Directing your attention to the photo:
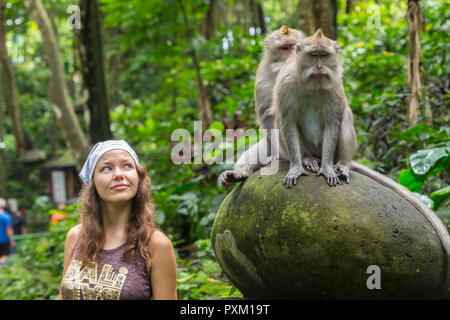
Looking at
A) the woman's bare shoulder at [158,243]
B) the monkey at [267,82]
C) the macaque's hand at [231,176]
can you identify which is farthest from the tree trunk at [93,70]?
the woman's bare shoulder at [158,243]

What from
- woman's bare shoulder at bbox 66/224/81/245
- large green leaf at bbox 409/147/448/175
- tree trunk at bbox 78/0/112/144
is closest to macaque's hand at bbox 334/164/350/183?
large green leaf at bbox 409/147/448/175

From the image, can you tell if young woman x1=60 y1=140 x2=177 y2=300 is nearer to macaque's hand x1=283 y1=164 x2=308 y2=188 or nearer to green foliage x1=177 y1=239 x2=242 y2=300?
macaque's hand x1=283 y1=164 x2=308 y2=188

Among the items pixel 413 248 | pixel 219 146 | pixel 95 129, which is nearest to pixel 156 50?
pixel 95 129

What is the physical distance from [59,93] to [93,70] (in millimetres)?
1820

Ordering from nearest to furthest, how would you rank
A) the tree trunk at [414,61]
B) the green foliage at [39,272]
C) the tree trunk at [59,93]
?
the tree trunk at [414,61] < the green foliage at [39,272] < the tree trunk at [59,93]

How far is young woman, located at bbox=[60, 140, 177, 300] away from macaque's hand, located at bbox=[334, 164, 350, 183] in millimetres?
1258

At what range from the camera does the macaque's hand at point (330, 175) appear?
2852 millimetres

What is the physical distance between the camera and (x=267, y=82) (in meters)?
3.77

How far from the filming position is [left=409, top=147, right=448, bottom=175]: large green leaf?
139 inches

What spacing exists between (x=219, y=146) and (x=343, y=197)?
3.13 meters

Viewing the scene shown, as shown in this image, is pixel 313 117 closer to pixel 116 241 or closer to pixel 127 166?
pixel 127 166

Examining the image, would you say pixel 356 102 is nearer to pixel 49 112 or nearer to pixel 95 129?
pixel 95 129

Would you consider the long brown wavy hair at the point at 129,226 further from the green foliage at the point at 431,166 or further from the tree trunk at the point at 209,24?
the tree trunk at the point at 209,24

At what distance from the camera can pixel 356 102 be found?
569cm
